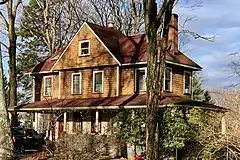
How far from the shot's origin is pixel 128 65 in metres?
30.8

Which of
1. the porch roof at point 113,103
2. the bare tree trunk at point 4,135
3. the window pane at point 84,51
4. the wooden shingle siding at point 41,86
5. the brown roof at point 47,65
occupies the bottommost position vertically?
the bare tree trunk at point 4,135

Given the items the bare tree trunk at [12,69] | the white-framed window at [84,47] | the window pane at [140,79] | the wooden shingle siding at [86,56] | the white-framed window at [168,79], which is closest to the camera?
the window pane at [140,79]

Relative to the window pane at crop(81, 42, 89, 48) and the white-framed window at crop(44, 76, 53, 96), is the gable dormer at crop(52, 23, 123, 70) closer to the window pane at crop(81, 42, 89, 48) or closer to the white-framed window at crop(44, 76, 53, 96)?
the window pane at crop(81, 42, 89, 48)

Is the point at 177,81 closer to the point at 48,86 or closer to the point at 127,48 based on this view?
the point at 127,48

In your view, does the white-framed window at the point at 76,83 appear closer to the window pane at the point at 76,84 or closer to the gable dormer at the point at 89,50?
the window pane at the point at 76,84

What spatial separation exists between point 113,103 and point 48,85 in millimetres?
10431

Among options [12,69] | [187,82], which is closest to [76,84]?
[12,69]

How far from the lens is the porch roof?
2584cm

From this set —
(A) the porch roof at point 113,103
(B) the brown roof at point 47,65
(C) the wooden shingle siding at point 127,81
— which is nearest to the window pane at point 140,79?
(C) the wooden shingle siding at point 127,81

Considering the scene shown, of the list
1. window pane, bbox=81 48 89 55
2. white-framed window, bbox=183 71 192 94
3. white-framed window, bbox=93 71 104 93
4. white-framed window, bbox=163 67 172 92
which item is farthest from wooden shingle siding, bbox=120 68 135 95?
white-framed window, bbox=183 71 192 94

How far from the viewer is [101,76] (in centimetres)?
3219

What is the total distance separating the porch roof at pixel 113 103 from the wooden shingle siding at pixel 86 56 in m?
2.57

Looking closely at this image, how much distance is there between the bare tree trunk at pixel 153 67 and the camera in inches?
447

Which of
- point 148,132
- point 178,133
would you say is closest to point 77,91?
point 178,133
